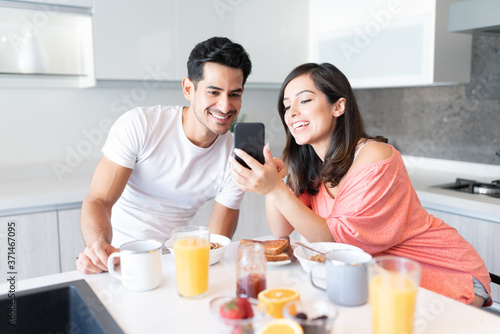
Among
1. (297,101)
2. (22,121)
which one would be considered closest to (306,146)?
(297,101)

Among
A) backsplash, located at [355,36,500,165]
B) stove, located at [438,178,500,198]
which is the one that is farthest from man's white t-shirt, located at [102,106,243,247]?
backsplash, located at [355,36,500,165]

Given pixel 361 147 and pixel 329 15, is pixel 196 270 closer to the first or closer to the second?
pixel 361 147

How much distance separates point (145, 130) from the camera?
159cm

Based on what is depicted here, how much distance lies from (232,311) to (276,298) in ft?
0.45

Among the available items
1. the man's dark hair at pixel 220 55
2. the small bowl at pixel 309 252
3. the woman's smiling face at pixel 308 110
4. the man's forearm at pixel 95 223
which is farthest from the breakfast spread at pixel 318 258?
the man's dark hair at pixel 220 55

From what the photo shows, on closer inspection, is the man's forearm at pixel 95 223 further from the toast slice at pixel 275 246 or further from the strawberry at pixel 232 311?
the strawberry at pixel 232 311

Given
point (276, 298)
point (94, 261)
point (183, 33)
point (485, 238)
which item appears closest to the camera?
point (276, 298)

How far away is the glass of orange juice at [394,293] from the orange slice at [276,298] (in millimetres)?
157

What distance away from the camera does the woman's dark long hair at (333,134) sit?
139 cm

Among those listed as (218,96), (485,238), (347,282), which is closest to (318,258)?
(347,282)

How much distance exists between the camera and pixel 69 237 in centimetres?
215

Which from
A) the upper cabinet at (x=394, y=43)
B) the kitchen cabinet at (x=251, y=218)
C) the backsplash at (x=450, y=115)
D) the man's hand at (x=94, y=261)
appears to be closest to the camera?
the man's hand at (x=94, y=261)

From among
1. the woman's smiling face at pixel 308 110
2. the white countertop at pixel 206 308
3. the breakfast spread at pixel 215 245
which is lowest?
the white countertop at pixel 206 308

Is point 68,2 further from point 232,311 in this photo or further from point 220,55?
point 232,311
